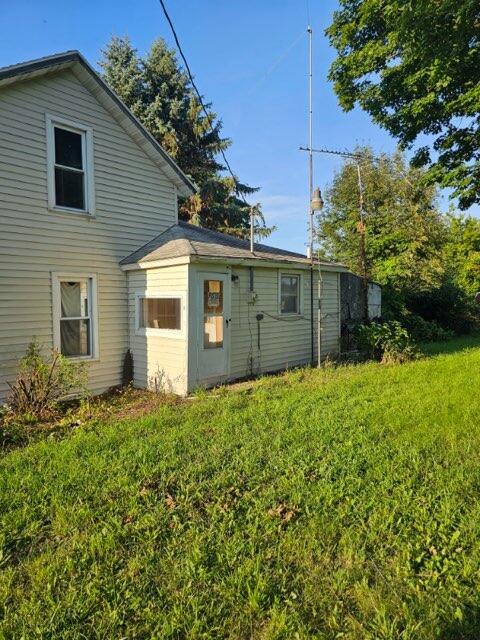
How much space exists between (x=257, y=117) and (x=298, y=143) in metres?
1.39

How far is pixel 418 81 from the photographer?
26.5 feet

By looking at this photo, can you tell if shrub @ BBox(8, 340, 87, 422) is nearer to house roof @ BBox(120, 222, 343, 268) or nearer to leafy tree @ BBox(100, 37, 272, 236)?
house roof @ BBox(120, 222, 343, 268)

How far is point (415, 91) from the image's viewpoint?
8.46 metres

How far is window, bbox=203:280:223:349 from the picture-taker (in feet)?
25.5

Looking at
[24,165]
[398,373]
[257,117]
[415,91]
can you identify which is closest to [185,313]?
[24,165]

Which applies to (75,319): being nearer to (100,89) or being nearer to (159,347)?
(159,347)

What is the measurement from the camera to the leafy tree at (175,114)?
19.5 meters

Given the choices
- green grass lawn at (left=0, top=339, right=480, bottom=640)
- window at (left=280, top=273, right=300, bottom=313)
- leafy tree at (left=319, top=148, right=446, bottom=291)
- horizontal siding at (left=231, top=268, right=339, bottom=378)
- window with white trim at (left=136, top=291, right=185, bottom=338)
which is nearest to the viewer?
green grass lawn at (left=0, top=339, right=480, bottom=640)

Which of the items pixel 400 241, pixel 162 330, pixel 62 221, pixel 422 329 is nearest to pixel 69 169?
pixel 62 221

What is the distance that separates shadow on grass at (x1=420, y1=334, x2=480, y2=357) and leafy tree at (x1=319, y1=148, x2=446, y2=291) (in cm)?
398

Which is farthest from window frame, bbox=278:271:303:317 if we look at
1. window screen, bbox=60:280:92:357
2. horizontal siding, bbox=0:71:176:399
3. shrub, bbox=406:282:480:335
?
shrub, bbox=406:282:480:335

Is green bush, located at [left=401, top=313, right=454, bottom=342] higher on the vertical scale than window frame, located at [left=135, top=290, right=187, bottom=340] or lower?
lower

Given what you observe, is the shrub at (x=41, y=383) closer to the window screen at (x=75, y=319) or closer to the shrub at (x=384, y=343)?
the window screen at (x=75, y=319)

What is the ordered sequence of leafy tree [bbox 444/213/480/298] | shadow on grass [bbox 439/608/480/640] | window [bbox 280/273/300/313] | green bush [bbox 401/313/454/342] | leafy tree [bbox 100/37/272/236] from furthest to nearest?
leafy tree [bbox 444/213/480/298], leafy tree [bbox 100/37/272/236], green bush [bbox 401/313/454/342], window [bbox 280/273/300/313], shadow on grass [bbox 439/608/480/640]
